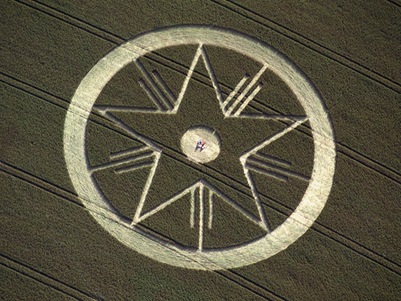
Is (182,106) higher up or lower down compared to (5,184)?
higher up

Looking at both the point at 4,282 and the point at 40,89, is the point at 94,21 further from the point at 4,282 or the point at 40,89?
the point at 4,282

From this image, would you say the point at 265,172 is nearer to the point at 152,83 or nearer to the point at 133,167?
the point at 133,167

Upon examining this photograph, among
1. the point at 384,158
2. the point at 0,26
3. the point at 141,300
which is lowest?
the point at 141,300

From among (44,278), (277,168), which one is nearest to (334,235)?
(277,168)

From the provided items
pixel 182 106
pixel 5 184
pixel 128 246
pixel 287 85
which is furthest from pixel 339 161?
pixel 5 184

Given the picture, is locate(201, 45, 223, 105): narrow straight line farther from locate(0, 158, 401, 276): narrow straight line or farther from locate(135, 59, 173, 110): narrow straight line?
locate(0, 158, 401, 276): narrow straight line

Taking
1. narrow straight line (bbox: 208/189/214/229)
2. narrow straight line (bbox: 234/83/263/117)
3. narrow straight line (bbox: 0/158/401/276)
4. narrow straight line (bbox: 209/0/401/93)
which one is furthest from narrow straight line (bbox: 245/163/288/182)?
narrow straight line (bbox: 209/0/401/93)

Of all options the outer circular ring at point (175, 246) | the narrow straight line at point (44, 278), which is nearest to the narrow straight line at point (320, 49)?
the outer circular ring at point (175, 246)
